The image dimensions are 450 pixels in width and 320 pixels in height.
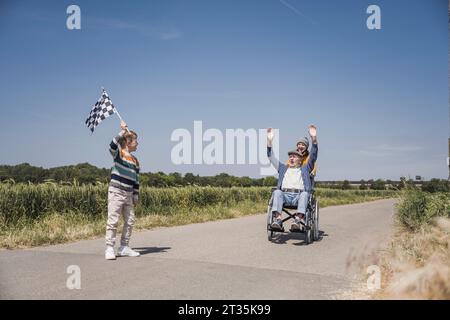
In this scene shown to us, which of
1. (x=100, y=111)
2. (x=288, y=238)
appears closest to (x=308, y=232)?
(x=288, y=238)

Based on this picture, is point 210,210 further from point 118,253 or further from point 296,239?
point 118,253

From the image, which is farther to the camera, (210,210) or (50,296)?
(210,210)

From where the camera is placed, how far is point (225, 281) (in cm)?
465

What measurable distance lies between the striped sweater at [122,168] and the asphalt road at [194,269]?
1055mm

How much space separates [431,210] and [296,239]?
8.73ft

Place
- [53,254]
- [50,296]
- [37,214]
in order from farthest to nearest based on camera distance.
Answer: [37,214] < [53,254] < [50,296]

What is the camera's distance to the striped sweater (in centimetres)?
596

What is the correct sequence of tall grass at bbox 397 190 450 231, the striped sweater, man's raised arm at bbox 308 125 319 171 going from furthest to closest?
1. tall grass at bbox 397 190 450 231
2. man's raised arm at bbox 308 125 319 171
3. the striped sweater

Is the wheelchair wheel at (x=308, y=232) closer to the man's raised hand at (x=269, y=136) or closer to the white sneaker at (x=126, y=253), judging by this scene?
the man's raised hand at (x=269, y=136)

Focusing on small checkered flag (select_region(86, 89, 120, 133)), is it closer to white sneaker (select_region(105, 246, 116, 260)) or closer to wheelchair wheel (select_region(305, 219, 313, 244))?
white sneaker (select_region(105, 246, 116, 260))

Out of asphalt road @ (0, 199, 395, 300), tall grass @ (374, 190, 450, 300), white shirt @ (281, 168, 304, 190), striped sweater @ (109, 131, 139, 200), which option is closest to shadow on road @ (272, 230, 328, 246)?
asphalt road @ (0, 199, 395, 300)

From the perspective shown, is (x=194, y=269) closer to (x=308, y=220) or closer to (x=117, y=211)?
(x=117, y=211)

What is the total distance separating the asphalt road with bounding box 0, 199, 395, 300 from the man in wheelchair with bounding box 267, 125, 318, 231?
0.69 metres
